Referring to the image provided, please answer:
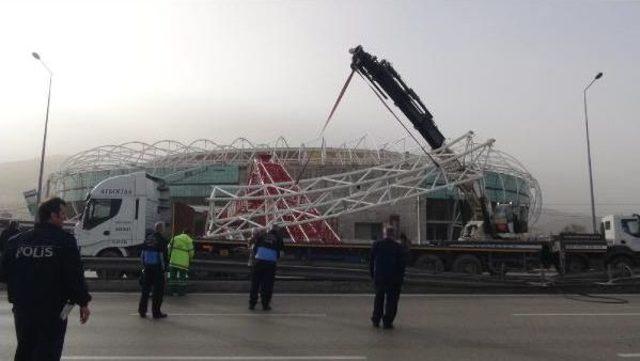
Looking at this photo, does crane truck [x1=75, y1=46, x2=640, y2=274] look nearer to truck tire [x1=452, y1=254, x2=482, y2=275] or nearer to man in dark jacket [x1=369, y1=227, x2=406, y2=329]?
truck tire [x1=452, y1=254, x2=482, y2=275]

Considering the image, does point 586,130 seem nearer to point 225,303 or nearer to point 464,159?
point 464,159

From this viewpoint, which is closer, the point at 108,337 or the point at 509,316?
the point at 108,337

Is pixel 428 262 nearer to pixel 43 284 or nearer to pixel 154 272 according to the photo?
pixel 154 272

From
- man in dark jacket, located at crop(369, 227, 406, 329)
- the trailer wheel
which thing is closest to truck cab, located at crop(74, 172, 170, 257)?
the trailer wheel

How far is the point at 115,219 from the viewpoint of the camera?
1750cm

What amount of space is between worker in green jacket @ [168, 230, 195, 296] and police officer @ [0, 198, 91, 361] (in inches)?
315

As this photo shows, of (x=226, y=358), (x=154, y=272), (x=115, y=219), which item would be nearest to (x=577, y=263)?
(x=154, y=272)

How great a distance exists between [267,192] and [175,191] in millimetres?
27909

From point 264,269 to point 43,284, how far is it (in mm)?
6623

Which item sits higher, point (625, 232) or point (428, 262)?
point (625, 232)

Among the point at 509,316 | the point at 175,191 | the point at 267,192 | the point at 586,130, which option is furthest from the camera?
the point at 175,191

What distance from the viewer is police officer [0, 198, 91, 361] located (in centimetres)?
424

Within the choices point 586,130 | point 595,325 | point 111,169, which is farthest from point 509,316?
point 111,169

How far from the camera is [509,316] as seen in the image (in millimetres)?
9945
